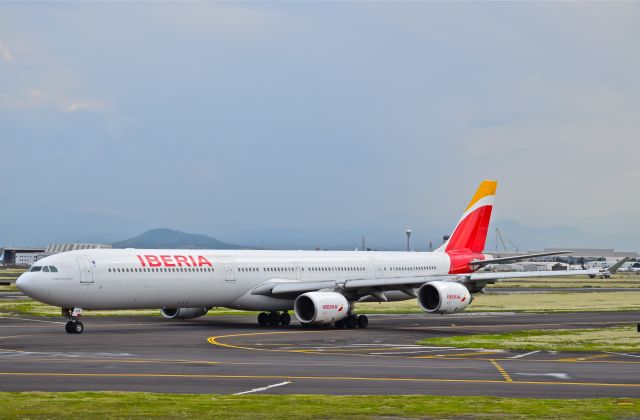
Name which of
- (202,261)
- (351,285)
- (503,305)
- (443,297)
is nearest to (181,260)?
(202,261)

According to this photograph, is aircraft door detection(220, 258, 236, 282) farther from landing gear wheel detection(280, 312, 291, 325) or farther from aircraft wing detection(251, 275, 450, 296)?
landing gear wheel detection(280, 312, 291, 325)

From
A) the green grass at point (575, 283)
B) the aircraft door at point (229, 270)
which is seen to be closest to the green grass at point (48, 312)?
the aircraft door at point (229, 270)

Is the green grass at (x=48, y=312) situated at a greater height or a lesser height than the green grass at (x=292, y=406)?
greater

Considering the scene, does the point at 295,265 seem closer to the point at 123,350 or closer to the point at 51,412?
the point at 123,350

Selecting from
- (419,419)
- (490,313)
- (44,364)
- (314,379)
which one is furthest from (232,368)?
(490,313)

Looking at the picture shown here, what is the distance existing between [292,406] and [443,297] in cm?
2866

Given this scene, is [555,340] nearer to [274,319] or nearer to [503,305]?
[274,319]

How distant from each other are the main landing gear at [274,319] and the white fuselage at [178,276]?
85 cm

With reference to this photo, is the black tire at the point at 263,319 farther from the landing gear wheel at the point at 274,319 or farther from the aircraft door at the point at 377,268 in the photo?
the aircraft door at the point at 377,268

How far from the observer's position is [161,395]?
2367 cm

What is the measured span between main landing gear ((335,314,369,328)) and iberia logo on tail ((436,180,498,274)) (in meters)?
13.3

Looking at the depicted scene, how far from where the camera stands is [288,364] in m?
31.9

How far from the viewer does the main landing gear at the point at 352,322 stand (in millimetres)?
51156

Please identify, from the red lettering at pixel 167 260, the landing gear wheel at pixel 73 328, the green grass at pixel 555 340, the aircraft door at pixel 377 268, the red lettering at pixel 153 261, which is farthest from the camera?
the aircraft door at pixel 377 268
